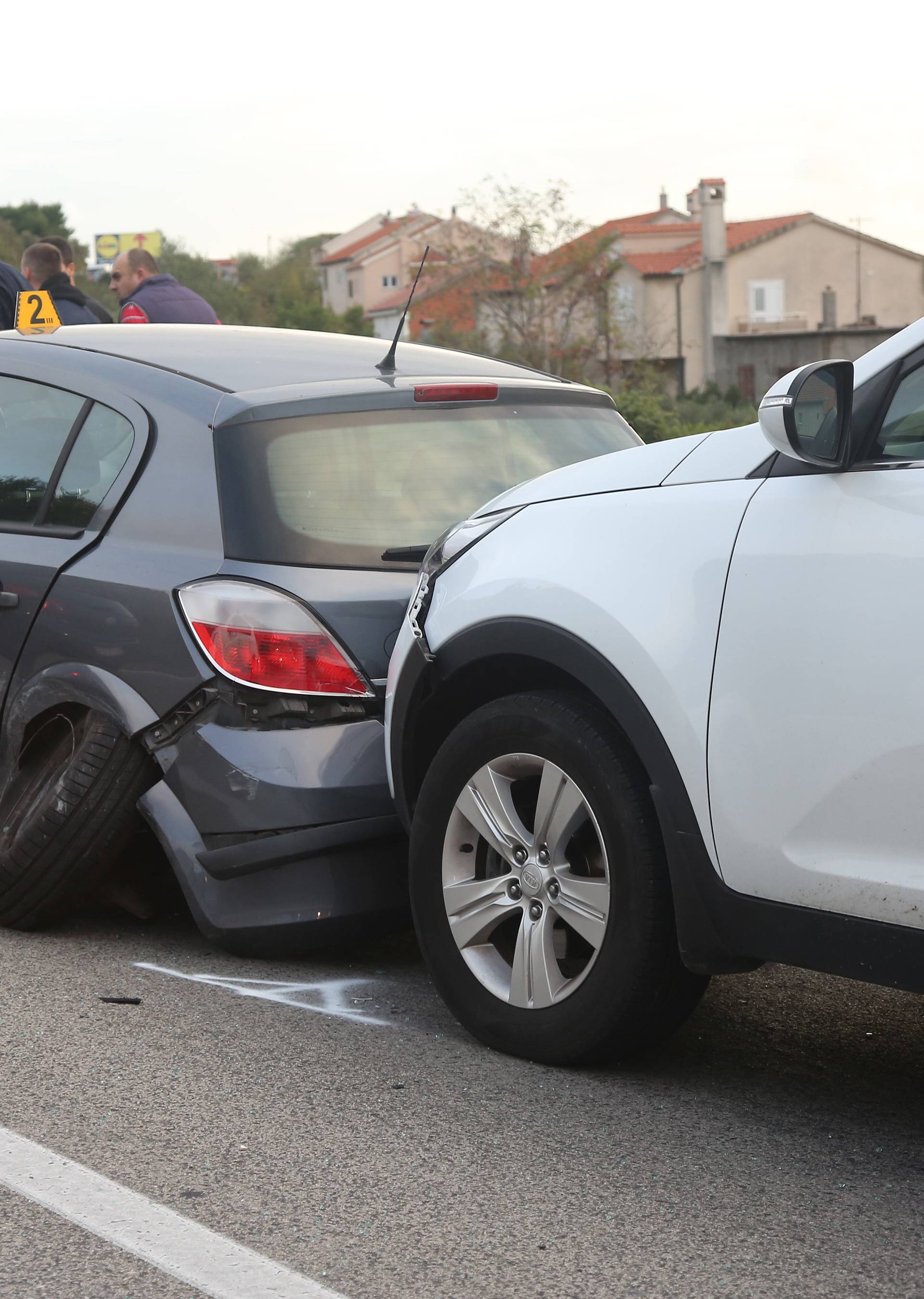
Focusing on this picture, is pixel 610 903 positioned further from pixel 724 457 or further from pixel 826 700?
pixel 724 457

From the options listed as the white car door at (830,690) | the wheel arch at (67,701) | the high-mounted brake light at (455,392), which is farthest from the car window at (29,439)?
the white car door at (830,690)

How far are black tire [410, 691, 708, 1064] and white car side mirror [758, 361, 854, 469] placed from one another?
0.75 meters

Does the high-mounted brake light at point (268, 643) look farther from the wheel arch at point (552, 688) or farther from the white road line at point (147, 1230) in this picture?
the white road line at point (147, 1230)

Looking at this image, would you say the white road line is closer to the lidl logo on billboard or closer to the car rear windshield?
the car rear windshield

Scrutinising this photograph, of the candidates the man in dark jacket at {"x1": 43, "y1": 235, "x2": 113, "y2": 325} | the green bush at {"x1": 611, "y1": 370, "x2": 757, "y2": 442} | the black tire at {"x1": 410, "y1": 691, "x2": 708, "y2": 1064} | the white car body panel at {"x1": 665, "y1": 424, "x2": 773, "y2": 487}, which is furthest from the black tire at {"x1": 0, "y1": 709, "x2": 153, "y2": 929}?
the green bush at {"x1": 611, "y1": 370, "x2": 757, "y2": 442}

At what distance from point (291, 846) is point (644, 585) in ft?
4.08

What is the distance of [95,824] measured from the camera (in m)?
4.33

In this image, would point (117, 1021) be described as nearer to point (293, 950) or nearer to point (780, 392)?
point (293, 950)

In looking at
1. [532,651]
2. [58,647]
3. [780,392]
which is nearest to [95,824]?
[58,647]

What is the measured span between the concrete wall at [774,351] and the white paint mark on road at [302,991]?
52751 millimetres

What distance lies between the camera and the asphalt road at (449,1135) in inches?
103

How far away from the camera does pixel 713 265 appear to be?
69.7m

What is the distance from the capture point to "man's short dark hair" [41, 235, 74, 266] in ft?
31.2

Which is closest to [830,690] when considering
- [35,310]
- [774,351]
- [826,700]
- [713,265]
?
[826,700]
